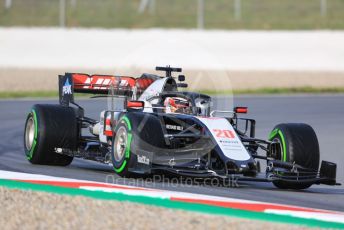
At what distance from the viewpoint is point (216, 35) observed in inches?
1523

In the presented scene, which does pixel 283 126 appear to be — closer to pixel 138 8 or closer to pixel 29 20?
pixel 29 20

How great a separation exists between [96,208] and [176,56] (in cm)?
2755

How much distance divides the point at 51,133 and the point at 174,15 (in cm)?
3649

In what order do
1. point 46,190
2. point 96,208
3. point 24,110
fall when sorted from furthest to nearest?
point 24,110
point 46,190
point 96,208

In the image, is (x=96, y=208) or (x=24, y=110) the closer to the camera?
(x=96, y=208)

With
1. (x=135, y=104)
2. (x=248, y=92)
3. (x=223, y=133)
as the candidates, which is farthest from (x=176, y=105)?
(x=248, y=92)

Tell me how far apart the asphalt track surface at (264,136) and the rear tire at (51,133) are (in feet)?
0.74

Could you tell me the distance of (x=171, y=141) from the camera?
12.0 meters

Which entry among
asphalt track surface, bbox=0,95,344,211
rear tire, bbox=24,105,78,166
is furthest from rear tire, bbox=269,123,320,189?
rear tire, bbox=24,105,78,166

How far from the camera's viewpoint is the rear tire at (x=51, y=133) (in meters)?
13.3

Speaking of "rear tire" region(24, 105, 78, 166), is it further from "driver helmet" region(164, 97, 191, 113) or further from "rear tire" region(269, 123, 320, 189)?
"rear tire" region(269, 123, 320, 189)

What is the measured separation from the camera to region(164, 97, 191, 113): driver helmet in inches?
498

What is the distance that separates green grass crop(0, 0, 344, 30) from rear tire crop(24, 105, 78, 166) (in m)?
32.0

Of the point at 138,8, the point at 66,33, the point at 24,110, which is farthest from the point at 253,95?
the point at 138,8
